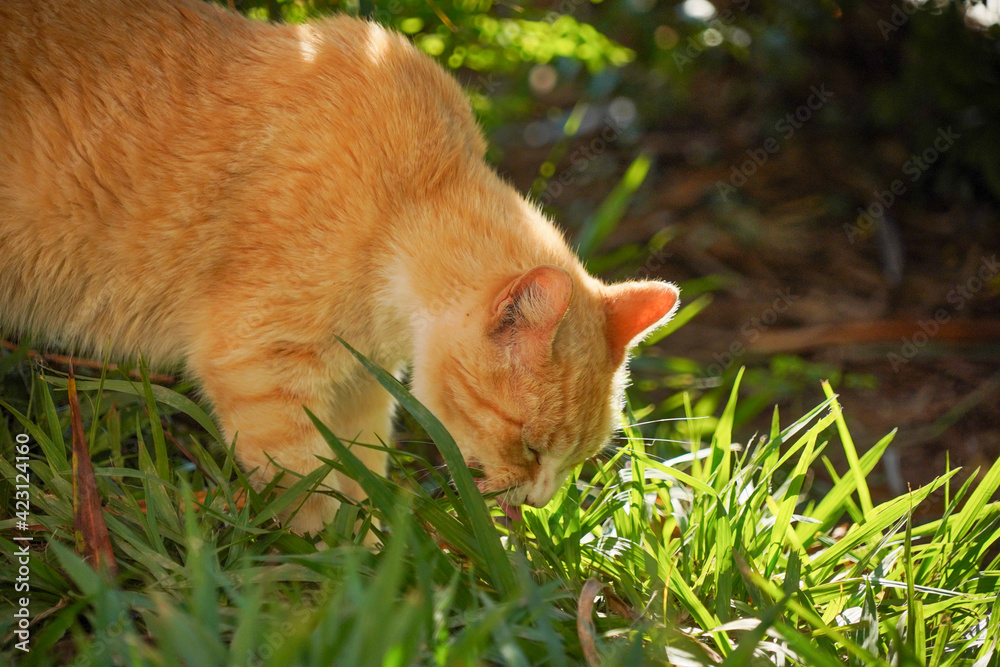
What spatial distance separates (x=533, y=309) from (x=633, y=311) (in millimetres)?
456

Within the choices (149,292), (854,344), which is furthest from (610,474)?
(854,344)

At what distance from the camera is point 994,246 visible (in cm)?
399

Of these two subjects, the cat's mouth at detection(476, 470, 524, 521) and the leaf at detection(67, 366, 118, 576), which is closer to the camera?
the leaf at detection(67, 366, 118, 576)

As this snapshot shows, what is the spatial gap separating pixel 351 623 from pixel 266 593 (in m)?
0.39

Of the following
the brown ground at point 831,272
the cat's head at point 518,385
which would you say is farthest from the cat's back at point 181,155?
the brown ground at point 831,272

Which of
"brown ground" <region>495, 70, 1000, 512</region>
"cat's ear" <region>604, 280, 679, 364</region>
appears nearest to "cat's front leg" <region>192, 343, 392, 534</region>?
"cat's ear" <region>604, 280, 679, 364</region>

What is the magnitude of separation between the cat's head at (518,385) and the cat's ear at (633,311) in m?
0.06

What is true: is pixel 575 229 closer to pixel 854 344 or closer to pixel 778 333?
pixel 778 333

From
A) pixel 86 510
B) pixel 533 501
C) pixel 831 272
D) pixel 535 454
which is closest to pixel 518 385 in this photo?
pixel 535 454

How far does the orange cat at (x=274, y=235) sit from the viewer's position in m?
2.00

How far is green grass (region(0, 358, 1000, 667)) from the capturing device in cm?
132

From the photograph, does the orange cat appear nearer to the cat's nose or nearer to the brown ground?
the cat's nose

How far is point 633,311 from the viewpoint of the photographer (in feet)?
7.17

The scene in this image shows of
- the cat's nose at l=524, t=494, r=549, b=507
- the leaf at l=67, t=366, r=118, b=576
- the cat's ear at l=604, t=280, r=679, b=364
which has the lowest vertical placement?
the leaf at l=67, t=366, r=118, b=576
